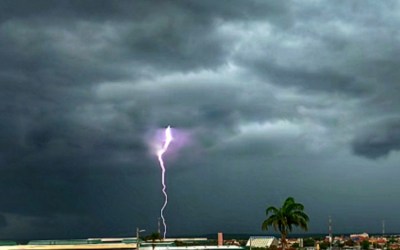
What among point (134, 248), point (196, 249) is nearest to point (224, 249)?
point (196, 249)

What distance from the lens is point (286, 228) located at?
3772 inches

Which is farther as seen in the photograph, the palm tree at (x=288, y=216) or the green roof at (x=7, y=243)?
the green roof at (x=7, y=243)

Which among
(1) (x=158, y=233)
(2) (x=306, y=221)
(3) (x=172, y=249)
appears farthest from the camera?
(1) (x=158, y=233)

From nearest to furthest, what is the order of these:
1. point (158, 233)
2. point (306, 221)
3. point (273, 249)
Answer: point (306, 221) < point (158, 233) < point (273, 249)

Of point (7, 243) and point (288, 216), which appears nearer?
point (288, 216)

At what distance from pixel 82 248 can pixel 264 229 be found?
1739 inches

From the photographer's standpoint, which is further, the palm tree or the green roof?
the green roof

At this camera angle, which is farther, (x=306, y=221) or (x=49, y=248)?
(x=49, y=248)

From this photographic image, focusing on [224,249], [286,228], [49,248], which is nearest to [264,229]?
[286,228]

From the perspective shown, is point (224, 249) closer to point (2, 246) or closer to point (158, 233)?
point (158, 233)

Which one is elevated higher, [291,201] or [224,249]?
[291,201]

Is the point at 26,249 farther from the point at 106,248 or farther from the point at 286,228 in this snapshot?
the point at 286,228

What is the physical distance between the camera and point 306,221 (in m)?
94.4

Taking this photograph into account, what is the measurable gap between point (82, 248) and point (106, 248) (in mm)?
5323
